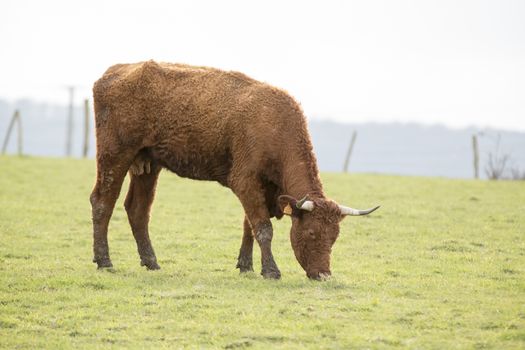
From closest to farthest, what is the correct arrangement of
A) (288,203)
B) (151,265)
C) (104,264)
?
(288,203) < (104,264) < (151,265)

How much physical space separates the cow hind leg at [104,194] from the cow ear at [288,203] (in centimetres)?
242

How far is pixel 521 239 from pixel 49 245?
8450 millimetres

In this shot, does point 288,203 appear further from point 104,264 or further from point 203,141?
point 104,264

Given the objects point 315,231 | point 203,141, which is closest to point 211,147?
point 203,141

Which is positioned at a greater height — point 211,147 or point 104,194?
point 211,147

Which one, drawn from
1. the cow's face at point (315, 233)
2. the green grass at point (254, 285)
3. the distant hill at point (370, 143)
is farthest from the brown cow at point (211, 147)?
the distant hill at point (370, 143)

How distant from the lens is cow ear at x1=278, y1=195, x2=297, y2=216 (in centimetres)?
1173

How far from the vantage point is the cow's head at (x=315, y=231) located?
11633 millimetres

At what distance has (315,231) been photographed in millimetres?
11641

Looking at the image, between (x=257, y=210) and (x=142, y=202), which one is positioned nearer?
(x=257, y=210)

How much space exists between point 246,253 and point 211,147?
1581mm

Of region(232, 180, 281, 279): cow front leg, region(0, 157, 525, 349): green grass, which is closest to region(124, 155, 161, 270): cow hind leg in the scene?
region(0, 157, 525, 349): green grass

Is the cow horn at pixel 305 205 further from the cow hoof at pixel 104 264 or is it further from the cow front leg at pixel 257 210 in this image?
the cow hoof at pixel 104 264

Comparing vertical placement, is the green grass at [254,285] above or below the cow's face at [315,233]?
below
